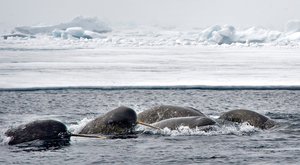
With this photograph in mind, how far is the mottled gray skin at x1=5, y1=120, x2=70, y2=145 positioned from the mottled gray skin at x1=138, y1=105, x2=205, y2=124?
328 centimetres

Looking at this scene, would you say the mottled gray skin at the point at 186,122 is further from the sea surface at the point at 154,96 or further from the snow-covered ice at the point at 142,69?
the snow-covered ice at the point at 142,69

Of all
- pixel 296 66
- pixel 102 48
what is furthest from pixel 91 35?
pixel 296 66

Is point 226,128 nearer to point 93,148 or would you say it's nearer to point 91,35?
point 93,148

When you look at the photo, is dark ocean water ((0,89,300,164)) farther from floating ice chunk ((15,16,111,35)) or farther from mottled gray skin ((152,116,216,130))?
floating ice chunk ((15,16,111,35))

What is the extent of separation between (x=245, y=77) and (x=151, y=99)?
9.83m

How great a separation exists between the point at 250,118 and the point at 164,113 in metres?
2.55

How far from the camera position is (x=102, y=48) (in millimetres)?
63875

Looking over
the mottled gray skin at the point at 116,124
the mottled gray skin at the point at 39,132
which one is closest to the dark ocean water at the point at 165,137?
the mottled gray skin at the point at 39,132

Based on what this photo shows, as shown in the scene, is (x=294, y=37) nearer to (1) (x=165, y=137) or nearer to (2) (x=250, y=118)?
(2) (x=250, y=118)

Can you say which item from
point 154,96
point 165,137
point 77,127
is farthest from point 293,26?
point 165,137

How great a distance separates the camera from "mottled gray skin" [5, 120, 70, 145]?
16.4 metres

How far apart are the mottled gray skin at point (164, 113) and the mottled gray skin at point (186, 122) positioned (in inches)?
46.1

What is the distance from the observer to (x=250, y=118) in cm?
1889

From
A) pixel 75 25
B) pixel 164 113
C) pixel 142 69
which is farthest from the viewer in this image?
pixel 75 25
